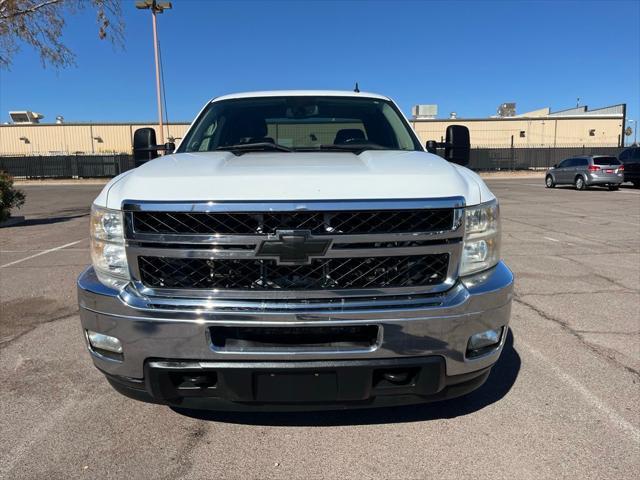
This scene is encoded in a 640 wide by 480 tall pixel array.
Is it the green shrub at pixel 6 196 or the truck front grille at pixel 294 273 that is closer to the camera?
the truck front grille at pixel 294 273

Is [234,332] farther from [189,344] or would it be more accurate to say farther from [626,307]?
[626,307]

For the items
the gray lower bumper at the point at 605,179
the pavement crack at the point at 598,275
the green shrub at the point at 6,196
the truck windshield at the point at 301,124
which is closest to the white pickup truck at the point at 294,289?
the truck windshield at the point at 301,124

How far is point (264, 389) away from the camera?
216 cm

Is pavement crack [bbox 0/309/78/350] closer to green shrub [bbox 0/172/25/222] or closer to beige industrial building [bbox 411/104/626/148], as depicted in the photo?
green shrub [bbox 0/172/25/222]

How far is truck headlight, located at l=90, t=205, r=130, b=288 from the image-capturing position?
229 cm

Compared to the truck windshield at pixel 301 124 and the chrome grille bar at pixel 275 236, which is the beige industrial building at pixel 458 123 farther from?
the chrome grille bar at pixel 275 236

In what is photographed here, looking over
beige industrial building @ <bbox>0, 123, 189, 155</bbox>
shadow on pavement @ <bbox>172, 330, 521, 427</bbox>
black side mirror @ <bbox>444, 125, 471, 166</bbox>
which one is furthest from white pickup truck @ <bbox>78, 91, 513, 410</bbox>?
beige industrial building @ <bbox>0, 123, 189, 155</bbox>

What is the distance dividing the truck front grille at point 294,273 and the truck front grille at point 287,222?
0.44 feet

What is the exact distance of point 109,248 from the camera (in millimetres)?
2322

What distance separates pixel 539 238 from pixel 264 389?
8510 mm

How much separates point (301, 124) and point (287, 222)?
196 centimetres

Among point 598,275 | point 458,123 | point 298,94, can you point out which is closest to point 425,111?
point 458,123

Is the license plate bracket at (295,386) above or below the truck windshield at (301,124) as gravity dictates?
below

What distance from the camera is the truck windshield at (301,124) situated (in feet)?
12.0
